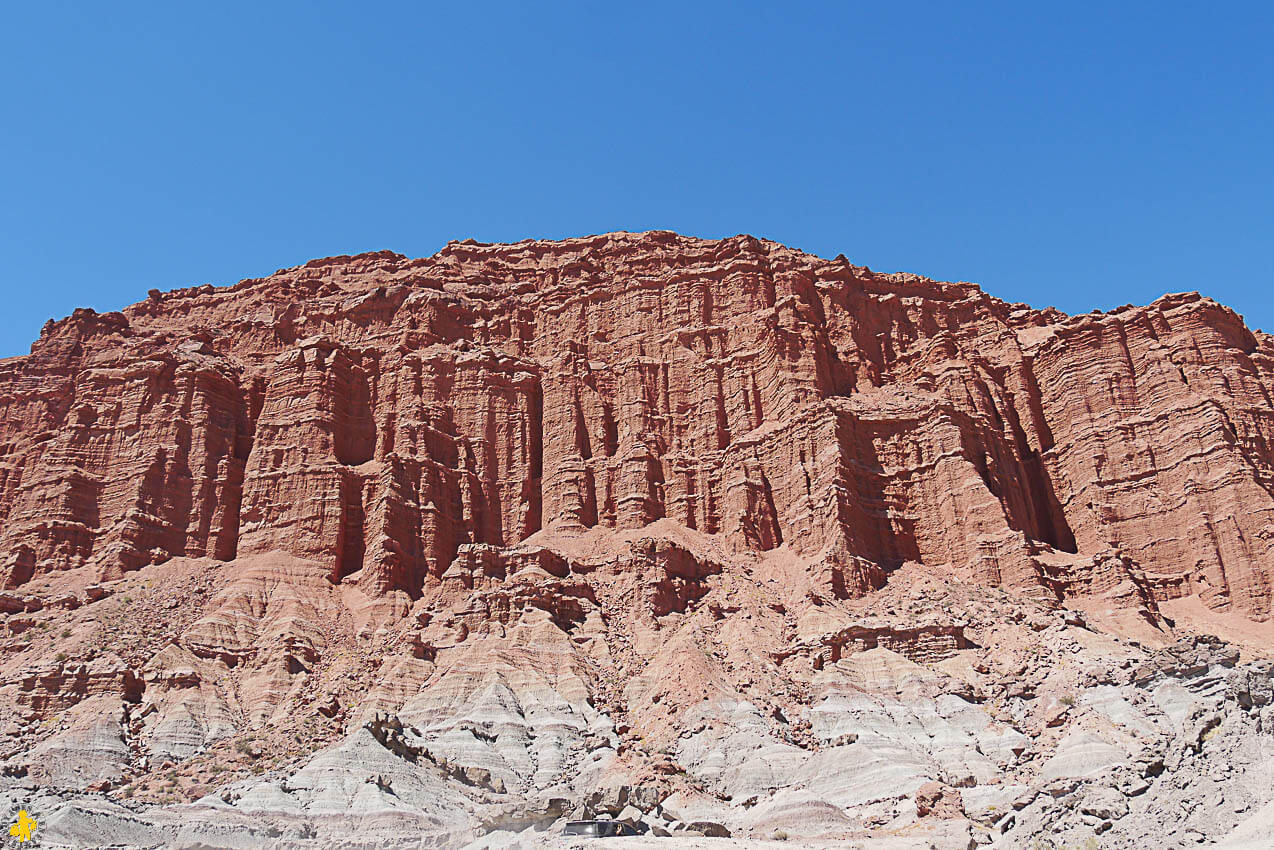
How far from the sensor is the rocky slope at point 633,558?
51781mm

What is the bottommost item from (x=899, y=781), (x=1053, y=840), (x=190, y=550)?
(x=1053, y=840)

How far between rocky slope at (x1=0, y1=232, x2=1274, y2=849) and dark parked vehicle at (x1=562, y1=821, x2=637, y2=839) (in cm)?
111

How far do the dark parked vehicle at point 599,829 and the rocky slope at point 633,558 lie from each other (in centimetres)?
111

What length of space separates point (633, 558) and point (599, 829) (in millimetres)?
34610

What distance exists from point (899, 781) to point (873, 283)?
2487 inches

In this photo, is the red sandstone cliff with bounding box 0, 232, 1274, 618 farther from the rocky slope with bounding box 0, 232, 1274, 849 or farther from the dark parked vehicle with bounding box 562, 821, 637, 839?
the dark parked vehicle with bounding box 562, 821, 637, 839

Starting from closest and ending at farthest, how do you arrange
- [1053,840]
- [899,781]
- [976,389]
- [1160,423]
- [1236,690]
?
[1053,840], [1236,690], [899,781], [1160,423], [976,389]

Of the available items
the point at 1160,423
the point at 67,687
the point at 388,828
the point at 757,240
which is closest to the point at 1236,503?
the point at 1160,423

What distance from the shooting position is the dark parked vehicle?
45406 mm

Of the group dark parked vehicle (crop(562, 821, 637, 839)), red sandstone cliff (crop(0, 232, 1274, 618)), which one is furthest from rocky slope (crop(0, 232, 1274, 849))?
dark parked vehicle (crop(562, 821, 637, 839))

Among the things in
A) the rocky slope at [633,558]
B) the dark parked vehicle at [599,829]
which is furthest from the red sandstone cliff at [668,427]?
the dark parked vehicle at [599,829]

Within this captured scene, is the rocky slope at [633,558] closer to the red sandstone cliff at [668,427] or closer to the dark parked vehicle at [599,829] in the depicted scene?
the red sandstone cliff at [668,427]

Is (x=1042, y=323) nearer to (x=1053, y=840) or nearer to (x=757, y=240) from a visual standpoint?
(x=757, y=240)

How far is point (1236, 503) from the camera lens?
76625 millimetres
